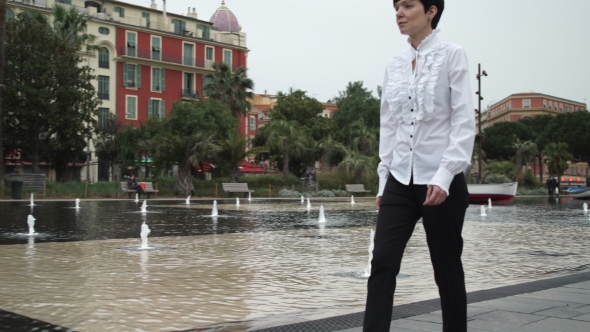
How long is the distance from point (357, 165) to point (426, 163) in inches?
1662

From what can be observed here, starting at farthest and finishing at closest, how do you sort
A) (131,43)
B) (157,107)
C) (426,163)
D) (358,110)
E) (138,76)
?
(358,110), (157,107), (138,76), (131,43), (426,163)

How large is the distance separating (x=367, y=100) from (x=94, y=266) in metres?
77.6

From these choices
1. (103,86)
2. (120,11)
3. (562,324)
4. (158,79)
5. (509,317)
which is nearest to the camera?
(562,324)

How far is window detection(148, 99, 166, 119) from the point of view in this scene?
64750mm

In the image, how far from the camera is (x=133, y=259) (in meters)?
9.05

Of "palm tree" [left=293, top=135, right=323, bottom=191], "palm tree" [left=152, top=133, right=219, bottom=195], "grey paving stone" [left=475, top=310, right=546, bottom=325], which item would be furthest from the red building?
"grey paving stone" [left=475, top=310, right=546, bottom=325]

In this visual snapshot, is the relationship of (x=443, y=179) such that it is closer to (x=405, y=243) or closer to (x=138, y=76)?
(x=405, y=243)

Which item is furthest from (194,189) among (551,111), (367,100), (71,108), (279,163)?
(551,111)

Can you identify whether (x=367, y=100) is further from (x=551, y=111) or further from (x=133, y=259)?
(x=133, y=259)

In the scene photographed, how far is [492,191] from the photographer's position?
3152cm

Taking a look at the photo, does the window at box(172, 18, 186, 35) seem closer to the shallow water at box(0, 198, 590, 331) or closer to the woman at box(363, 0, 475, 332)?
the shallow water at box(0, 198, 590, 331)

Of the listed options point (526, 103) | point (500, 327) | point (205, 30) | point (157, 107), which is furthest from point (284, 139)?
point (526, 103)

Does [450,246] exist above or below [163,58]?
below

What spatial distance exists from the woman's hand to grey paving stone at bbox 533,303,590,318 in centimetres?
228
